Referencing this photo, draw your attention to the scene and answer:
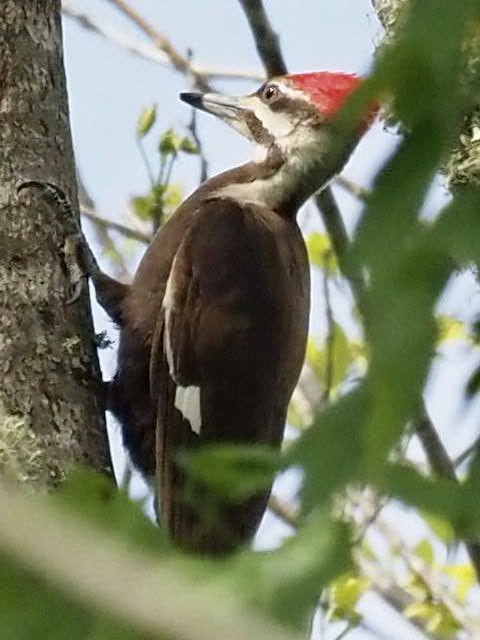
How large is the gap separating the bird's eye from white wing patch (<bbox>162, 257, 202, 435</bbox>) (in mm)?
734

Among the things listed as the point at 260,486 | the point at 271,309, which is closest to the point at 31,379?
the point at 271,309

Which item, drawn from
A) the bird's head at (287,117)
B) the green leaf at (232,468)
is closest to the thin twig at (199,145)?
the bird's head at (287,117)

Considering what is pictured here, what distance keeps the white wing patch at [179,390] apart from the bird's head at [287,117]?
1.53ft

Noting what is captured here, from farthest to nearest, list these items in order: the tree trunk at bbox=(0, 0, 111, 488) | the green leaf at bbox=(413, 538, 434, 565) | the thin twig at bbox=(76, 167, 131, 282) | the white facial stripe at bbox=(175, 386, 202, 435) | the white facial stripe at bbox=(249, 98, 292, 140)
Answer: the thin twig at bbox=(76, 167, 131, 282) < the green leaf at bbox=(413, 538, 434, 565) < the white facial stripe at bbox=(249, 98, 292, 140) < the white facial stripe at bbox=(175, 386, 202, 435) < the tree trunk at bbox=(0, 0, 111, 488)

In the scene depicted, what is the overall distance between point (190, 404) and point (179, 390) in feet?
0.13

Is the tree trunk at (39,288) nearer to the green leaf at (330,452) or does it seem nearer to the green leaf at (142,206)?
the green leaf at (330,452)

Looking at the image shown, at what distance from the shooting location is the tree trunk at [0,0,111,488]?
1774mm

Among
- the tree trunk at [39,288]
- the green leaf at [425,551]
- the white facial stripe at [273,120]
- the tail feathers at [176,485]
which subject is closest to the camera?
the tree trunk at [39,288]

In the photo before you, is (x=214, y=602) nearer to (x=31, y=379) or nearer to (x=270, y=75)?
(x=31, y=379)

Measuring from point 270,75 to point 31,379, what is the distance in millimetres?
971

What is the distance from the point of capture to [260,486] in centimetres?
59

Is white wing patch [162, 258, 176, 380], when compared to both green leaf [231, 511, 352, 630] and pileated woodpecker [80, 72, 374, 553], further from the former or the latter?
green leaf [231, 511, 352, 630]

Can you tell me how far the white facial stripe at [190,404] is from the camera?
2379 millimetres

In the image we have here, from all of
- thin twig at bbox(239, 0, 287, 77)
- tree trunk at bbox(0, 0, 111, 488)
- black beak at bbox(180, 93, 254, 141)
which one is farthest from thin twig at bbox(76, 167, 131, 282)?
tree trunk at bbox(0, 0, 111, 488)
